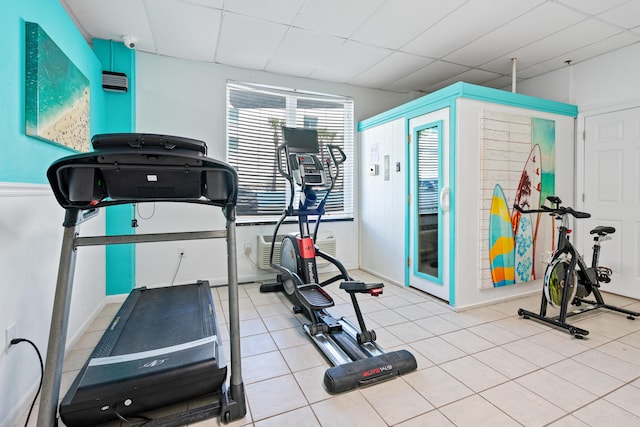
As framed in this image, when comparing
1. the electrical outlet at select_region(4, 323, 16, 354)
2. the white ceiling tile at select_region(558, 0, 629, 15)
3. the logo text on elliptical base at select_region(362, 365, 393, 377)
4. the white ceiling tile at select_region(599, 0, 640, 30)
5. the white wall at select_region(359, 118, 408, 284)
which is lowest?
the logo text on elliptical base at select_region(362, 365, 393, 377)

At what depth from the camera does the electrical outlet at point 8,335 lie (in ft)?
5.05

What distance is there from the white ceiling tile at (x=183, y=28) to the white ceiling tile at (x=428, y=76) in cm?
258

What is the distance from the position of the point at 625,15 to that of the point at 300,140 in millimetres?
3151

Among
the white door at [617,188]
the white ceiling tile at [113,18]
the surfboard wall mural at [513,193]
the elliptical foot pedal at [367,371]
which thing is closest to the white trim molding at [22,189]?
the white ceiling tile at [113,18]

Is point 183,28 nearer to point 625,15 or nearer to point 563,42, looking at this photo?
point 563,42

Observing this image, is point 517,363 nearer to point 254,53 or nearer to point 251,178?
point 251,178

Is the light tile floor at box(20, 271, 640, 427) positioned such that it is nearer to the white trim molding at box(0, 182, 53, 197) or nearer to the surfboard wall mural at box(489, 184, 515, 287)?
the surfboard wall mural at box(489, 184, 515, 287)

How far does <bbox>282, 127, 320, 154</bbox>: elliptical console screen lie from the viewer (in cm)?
321

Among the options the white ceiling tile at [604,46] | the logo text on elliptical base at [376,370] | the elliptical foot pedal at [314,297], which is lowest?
the logo text on elliptical base at [376,370]

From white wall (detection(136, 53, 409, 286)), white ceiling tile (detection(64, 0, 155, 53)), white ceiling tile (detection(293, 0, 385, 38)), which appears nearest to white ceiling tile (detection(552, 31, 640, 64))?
white ceiling tile (detection(293, 0, 385, 38))

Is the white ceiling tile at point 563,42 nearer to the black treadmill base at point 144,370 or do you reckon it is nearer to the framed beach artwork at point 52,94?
the black treadmill base at point 144,370

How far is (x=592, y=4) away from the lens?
103 inches

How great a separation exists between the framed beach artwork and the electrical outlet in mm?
1108

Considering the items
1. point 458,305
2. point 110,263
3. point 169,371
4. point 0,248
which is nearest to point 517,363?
point 458,305
